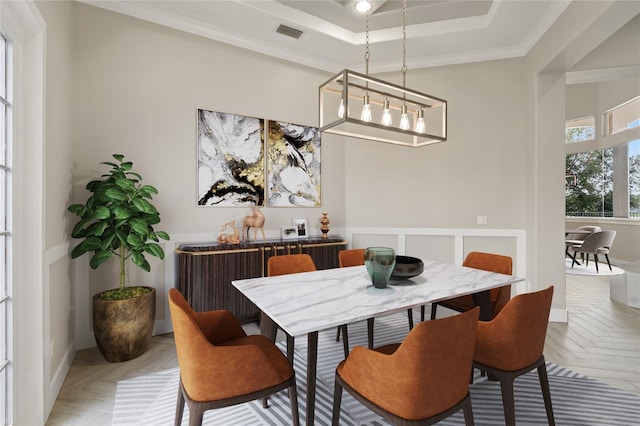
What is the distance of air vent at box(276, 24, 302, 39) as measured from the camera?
336 cm

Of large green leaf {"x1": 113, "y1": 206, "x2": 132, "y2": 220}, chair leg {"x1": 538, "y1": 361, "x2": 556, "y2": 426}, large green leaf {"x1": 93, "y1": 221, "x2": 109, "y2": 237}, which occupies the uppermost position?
large green leaf {"x1": 113, "y1": 206, "x2": 132, "y2": 220}

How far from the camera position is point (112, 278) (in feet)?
9.53

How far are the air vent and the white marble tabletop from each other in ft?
8.74

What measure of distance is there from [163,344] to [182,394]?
5.42ft

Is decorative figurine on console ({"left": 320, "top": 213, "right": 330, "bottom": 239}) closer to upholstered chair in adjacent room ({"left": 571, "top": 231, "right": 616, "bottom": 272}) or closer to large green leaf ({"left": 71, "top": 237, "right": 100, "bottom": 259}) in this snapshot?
large green leaf ({"left": 71, "top": 237, "right": 100, "bottom": 259})

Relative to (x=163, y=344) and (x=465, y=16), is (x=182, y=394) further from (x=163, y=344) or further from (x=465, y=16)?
(x=465, y=16)

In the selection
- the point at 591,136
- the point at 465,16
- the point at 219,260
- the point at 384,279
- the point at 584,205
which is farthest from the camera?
the point at 584,205

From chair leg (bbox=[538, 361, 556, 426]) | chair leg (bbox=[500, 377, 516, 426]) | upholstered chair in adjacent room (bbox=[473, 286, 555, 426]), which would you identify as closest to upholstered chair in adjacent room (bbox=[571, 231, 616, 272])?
chair leg (bbox=[538, 361, 556, 426])

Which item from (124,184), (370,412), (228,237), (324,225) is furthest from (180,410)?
(324,225)

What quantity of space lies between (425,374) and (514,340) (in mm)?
653

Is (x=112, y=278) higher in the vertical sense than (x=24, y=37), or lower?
lower

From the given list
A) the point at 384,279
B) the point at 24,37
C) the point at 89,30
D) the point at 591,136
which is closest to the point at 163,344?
the point at 384,279

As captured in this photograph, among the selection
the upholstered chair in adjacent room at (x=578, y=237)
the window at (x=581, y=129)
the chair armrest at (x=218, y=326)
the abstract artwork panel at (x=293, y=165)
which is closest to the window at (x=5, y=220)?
the chair armrest at (x=218, y=326)

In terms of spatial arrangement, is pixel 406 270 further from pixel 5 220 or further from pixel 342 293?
pixel 5 220
